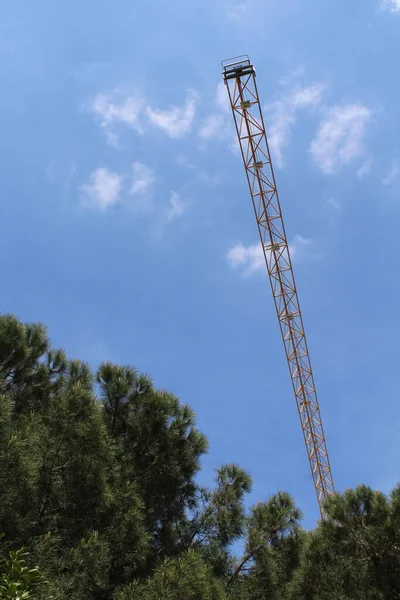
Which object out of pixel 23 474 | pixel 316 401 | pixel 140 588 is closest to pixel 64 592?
pixel 140 588

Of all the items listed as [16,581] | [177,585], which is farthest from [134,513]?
[16,581]

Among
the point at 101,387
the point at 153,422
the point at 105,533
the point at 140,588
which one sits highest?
the point at 101,387

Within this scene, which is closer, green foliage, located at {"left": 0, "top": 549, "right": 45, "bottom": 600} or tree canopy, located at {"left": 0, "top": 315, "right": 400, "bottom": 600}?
green foliage, located at {"left": 0, "top": 549, "right": 45, "bottom": 600}

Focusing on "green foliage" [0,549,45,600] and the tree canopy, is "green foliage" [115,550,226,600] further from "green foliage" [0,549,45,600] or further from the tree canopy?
"green foliage" [0,549,45,600]

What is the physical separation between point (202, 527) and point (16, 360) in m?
3.26

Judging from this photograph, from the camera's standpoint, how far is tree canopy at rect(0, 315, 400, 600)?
4.90 metres

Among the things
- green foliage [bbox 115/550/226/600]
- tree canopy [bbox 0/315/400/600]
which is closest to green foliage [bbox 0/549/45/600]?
tree canopy [bbox 0/315/400/600]

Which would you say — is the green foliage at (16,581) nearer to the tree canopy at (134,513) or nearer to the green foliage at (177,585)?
the tree canopy at (134,513)

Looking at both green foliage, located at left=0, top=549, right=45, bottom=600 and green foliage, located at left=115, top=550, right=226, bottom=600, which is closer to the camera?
green foliage, located at left=0, top=549, right=45, bottom=600

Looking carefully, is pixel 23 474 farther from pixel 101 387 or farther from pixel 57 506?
pixel 101 387

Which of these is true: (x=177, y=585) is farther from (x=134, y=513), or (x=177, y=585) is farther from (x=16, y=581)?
(x=16, y=581)

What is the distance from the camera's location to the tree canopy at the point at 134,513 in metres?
4.90

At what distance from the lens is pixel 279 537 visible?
6.94 m

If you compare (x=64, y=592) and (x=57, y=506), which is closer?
(x=64, y=592)
